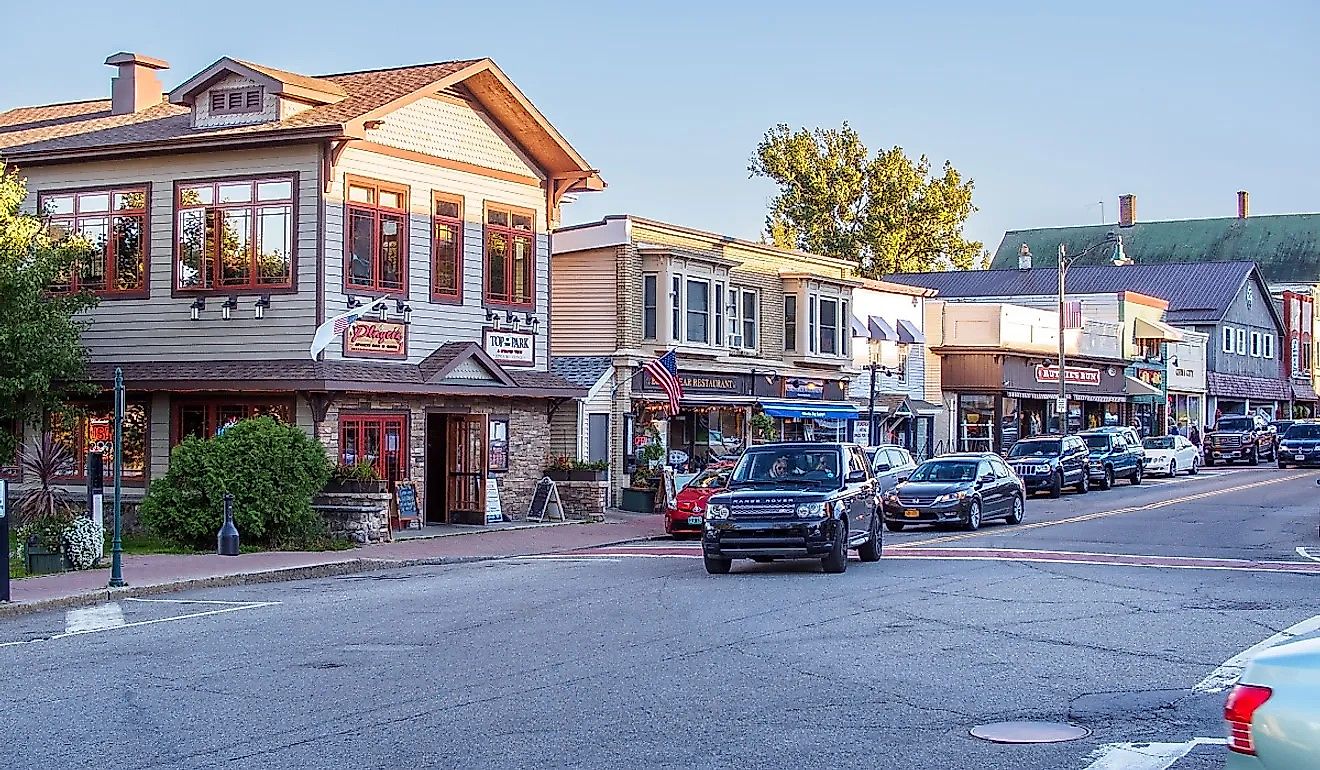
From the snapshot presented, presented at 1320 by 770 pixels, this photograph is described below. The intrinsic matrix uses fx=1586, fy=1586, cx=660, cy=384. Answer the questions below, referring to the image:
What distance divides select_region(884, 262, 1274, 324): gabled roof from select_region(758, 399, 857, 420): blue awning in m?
32.9

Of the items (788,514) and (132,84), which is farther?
(132,84)

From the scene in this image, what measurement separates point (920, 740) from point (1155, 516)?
25.6 m

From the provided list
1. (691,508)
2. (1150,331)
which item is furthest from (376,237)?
(1150,331)

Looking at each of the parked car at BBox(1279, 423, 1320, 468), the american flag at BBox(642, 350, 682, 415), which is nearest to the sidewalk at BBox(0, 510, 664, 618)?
the american flag at BBox(642, 350, 682, 415)

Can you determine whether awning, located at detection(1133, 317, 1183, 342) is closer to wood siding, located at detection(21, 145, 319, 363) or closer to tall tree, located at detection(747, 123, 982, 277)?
tall tree, located at detection(747, 123, 982, 277)

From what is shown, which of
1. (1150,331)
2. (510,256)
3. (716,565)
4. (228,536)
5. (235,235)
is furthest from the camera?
(1150,331)

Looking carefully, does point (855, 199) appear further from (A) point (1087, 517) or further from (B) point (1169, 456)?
(A) point (1087, 517)

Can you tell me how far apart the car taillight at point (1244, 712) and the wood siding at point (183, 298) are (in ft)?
77.3

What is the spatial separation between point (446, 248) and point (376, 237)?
1982mm

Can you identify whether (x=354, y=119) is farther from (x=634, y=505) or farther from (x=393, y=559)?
(x=634, y=505)

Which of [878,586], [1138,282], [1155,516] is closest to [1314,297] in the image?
[1138,282]

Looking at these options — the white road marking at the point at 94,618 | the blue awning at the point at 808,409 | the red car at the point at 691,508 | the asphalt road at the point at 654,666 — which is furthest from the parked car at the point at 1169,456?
the white road marking at the point at 94,618

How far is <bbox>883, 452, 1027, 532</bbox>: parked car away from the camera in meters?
30.4

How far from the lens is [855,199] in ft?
276
